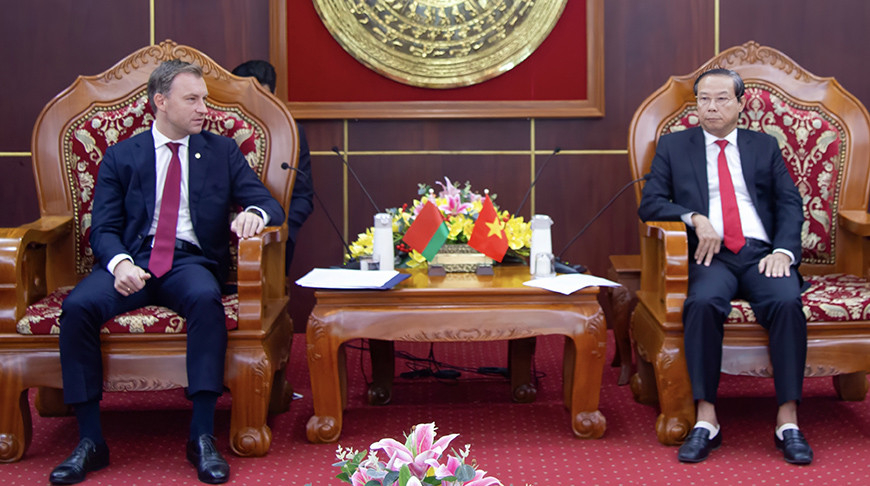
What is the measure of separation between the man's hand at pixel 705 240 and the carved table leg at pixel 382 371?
107 centimetres

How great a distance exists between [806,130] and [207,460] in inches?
90.4

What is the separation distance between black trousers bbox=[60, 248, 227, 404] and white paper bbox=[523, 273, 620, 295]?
2.96 feet

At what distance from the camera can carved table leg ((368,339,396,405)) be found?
313 cm

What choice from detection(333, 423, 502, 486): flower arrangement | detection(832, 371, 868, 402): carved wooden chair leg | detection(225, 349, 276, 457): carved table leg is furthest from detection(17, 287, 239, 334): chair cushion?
detection(832, 371, 868, 402): carved wooden chair leg

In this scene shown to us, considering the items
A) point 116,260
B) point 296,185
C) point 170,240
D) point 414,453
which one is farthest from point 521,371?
point 414,453

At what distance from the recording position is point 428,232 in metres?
2.87

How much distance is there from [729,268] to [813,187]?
1.95 ft

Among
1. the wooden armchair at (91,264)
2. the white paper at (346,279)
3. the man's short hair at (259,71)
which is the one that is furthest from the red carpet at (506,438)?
the man's short hair at (259,71)

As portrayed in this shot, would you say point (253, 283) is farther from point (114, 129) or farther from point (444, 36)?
point (444, 36)

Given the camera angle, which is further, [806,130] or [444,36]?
[444,36]

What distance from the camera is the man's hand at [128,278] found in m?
2.57

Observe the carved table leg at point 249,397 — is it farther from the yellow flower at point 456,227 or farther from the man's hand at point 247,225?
the yellow flower at point 456,227

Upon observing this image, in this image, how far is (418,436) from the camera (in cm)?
111

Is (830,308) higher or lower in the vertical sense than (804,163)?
lower
